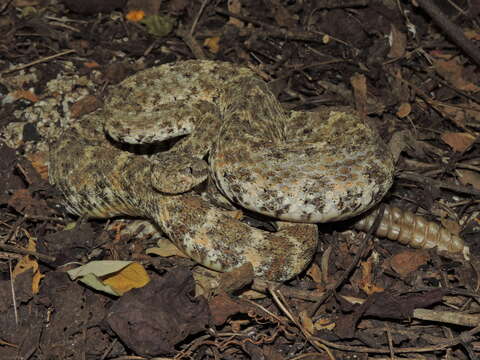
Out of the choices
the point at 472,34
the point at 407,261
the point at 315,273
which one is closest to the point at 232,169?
the point at 315,273

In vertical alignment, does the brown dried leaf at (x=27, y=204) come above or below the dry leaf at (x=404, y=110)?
below

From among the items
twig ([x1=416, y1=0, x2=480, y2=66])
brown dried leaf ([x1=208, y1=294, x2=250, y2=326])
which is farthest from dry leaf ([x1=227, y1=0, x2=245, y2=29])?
brown dried leaf ([x1=208, y1=294, x2=250, y2=326])

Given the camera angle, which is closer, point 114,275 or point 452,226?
point 114,275

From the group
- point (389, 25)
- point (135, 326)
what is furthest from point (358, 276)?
point (389, 25)

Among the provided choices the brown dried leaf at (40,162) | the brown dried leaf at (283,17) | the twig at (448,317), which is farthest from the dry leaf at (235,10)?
the twig at (448,317)

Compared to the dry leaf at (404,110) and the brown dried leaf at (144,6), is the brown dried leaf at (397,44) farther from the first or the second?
the brown dried leaf at (144,6)

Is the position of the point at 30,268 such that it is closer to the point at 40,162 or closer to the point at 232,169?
the point at 40,162

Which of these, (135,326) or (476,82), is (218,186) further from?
(476,82)
